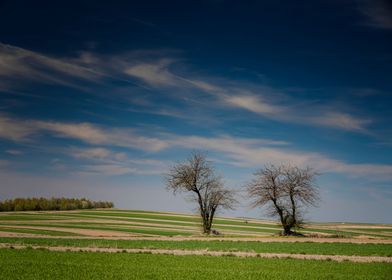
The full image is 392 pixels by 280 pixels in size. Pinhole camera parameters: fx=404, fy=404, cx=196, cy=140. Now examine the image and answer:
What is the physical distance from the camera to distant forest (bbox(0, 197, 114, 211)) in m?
127

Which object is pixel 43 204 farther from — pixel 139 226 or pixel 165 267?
pixel 165 267

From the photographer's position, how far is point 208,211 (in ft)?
219

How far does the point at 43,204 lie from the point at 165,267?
118m

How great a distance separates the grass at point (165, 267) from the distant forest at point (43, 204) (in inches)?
4100

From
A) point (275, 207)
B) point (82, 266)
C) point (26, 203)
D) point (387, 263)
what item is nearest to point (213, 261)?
point (82, 266)

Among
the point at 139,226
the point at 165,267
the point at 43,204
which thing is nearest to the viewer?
the point at 165,267

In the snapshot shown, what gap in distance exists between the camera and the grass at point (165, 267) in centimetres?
2297

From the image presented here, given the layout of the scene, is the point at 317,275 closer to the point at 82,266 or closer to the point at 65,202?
the point at 82,266

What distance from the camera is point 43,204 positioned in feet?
436

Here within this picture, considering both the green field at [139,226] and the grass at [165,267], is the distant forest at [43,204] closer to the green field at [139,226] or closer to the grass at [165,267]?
the green field at [139,226]

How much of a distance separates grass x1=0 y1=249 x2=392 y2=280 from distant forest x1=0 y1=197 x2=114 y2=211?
4100 inches

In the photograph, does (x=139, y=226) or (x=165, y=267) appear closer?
(x=165, y=267)

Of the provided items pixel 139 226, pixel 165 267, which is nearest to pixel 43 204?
pixel 139 226

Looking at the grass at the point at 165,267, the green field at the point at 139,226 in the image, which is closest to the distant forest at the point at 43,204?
the green field at the point at 139,226
